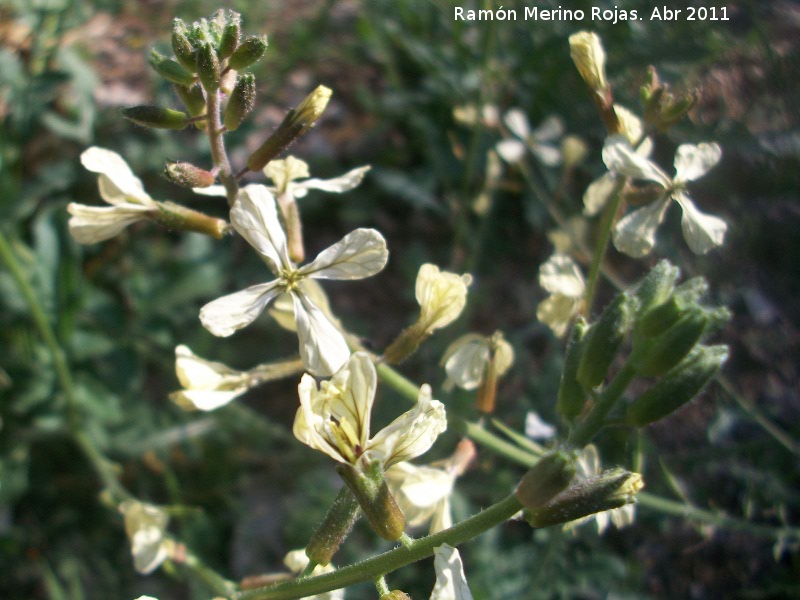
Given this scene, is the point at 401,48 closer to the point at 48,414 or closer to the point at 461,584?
the point at 48,414

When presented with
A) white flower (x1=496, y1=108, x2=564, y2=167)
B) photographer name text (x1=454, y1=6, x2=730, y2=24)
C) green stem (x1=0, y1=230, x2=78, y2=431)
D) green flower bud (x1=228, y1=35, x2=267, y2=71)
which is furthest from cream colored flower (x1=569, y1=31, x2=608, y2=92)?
green stem (x1=0, y1=230, x2=78, y2=431)

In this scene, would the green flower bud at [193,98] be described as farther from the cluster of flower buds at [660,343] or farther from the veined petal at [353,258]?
the cluster of flower buds at [660,343]

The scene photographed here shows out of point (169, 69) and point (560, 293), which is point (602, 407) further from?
point (169, 69)

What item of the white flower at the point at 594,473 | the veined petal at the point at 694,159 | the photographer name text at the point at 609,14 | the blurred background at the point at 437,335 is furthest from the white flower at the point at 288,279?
the photographer name text at the point at 609,14

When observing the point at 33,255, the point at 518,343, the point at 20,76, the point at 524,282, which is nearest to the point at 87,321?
the point at 33,255

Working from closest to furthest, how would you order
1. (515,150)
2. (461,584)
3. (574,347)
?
(461,584), (574,347), (515,150)

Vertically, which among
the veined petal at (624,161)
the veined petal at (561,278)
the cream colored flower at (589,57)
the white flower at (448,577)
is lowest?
the white flower at (448,577)

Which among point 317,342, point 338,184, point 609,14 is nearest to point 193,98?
point 338,184
